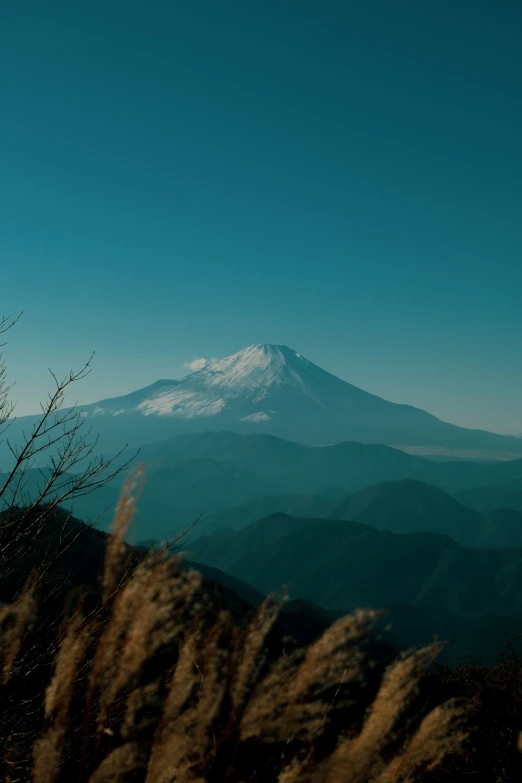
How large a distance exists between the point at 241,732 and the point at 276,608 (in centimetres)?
50

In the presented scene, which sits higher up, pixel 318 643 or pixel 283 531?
pixel 318 643

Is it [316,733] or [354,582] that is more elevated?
[316,733]

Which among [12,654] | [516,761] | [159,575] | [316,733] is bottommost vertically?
[516,761]

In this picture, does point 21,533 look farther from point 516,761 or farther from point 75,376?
point 516,761

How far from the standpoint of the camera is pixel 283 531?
6058 inches

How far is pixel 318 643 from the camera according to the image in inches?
69.4

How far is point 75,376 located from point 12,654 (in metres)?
3.72

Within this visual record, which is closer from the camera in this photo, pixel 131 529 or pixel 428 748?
pixel 428 748

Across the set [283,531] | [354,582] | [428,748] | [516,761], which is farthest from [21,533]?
[283,531]

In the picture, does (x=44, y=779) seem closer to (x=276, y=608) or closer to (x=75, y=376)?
(x=276, y=608)

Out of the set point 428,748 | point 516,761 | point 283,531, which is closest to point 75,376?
point 428,748

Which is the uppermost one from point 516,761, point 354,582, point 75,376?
point 75,376

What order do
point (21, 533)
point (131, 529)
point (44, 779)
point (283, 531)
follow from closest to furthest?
point (44, 779) → point (131, 529) → point (21, 533) → point (283, 531)

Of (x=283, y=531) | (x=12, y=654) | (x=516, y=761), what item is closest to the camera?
(x=12, y=654)
